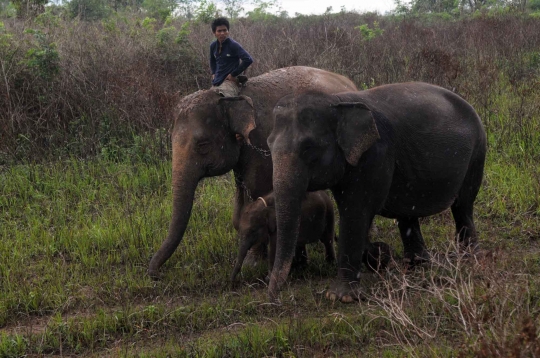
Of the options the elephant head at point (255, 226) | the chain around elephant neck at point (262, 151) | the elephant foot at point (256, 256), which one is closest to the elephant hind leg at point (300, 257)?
the elephant foot at point (256, 256)

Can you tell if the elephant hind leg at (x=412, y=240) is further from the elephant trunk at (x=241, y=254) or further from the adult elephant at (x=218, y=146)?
the elephant trunk at (x=241, y=254)

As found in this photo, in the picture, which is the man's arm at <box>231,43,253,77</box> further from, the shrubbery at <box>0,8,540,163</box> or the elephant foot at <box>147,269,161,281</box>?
the shrubbery at <box>0,8,540,163</box>

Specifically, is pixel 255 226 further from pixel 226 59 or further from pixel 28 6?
pixel 28 6

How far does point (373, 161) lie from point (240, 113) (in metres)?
1.37

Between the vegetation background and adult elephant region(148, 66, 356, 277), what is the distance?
1.87 feet

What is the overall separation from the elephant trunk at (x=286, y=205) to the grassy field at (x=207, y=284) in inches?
12.2

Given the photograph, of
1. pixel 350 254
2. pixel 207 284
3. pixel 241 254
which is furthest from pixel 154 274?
pixel 350 254

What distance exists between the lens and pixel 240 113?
5.97 meters

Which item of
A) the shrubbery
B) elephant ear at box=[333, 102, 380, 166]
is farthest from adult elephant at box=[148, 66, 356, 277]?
the shrubbery

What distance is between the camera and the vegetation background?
450cm

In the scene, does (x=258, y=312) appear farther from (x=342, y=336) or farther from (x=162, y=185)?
(x=162, y=185)

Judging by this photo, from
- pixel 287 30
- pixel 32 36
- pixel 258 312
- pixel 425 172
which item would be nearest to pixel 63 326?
pixel 258 312

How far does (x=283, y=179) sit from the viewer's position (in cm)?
480

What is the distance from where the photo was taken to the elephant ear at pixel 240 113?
234 inches
